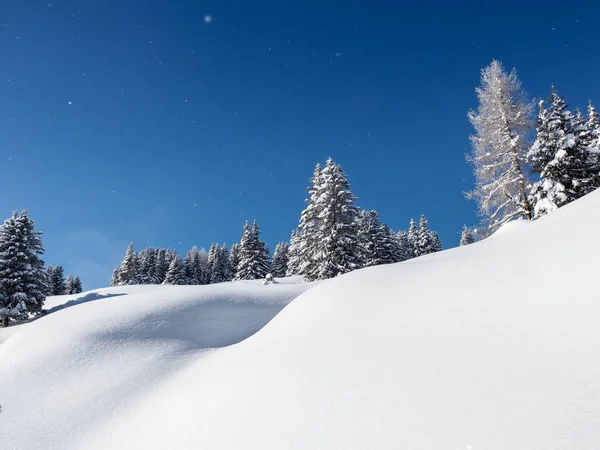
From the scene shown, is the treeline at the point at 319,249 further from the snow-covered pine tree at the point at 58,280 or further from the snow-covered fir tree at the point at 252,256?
the snow-covered pine tree at the point at 58,280

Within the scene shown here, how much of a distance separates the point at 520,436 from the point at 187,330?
7.54 metres

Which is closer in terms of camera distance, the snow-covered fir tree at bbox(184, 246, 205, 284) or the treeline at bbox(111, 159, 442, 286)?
the treeline at bbox(111, 159, 442, 286)

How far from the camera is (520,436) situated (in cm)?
222


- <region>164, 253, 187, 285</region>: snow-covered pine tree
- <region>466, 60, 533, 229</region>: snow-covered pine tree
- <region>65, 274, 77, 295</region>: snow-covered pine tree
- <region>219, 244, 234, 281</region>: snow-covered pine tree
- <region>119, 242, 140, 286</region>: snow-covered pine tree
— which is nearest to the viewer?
<region>466, 60, 533, 229</region>: snow-covered pine tree

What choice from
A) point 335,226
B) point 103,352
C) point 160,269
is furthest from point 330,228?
point 160,269

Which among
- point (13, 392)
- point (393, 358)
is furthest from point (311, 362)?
point (13, 392)

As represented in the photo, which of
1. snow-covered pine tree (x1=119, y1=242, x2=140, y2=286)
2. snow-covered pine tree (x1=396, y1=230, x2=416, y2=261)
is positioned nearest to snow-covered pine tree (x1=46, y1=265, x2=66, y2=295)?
snow-covered pine tree (x1=119, y1=242, x2=140, y2=286)

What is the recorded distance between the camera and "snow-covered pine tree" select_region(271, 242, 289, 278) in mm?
57750

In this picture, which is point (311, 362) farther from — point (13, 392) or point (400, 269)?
point (13, 392)

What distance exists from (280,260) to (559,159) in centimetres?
4656

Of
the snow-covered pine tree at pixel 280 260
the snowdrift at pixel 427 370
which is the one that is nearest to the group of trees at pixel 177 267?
the snow-covered pine tree at pixel 280 260

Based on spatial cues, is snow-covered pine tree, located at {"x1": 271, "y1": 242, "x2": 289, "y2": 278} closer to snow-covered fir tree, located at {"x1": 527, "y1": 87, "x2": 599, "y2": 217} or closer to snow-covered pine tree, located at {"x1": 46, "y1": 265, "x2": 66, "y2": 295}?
snow-covered pine tree, located at {"x1": 46, "y1": 265, "x2": 66, "y2": 295}

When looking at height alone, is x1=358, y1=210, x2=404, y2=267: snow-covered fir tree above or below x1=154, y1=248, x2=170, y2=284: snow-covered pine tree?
below

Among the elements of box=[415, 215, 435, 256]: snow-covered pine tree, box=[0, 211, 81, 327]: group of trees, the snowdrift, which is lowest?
the snowdrift
